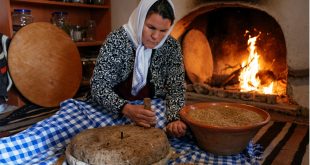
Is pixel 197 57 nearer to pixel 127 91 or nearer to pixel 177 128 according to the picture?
pixel 127 91

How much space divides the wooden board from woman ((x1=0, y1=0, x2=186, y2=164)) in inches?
37.9

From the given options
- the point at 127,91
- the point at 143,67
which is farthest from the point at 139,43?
the point at 127,91

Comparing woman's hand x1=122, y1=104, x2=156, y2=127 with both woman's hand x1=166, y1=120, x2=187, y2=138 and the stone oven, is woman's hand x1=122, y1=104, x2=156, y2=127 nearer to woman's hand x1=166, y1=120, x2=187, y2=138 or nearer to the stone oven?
woman's hand x1=166, y1=120, x2=187, y2=138

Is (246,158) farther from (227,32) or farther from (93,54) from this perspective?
(93,54)

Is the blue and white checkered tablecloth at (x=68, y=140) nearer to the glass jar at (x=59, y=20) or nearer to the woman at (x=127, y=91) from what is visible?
the woman at (x=127, y=91)

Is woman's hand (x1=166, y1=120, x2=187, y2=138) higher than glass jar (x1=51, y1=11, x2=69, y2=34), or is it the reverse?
glass jar (x1=51, y1=11, x2=69, y2=34)

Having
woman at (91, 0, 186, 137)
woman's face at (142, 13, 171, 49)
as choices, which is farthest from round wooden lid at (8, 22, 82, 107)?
woman's face at (142, 13, 171, 49)

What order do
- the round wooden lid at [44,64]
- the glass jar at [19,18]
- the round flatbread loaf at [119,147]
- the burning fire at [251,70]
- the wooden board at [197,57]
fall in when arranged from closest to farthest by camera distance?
the round flatbread loaf at [119,147]
the round wooden lid at [44,64]
the glass jar at [19,18]
the burning fire at [251,70]
the wooden board at [197,57]

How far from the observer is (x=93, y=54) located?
2682mm

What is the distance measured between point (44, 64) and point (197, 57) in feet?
3.90

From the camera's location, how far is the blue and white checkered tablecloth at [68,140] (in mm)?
1063

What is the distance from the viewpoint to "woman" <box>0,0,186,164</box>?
110cm

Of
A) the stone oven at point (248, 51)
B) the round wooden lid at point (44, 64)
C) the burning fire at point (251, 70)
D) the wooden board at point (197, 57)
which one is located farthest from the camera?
the wooden board at point (197, 57)

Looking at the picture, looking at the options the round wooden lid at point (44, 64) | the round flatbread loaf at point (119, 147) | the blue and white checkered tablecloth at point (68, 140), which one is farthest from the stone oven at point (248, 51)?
the round flatbread loaf at point (119, 147)
